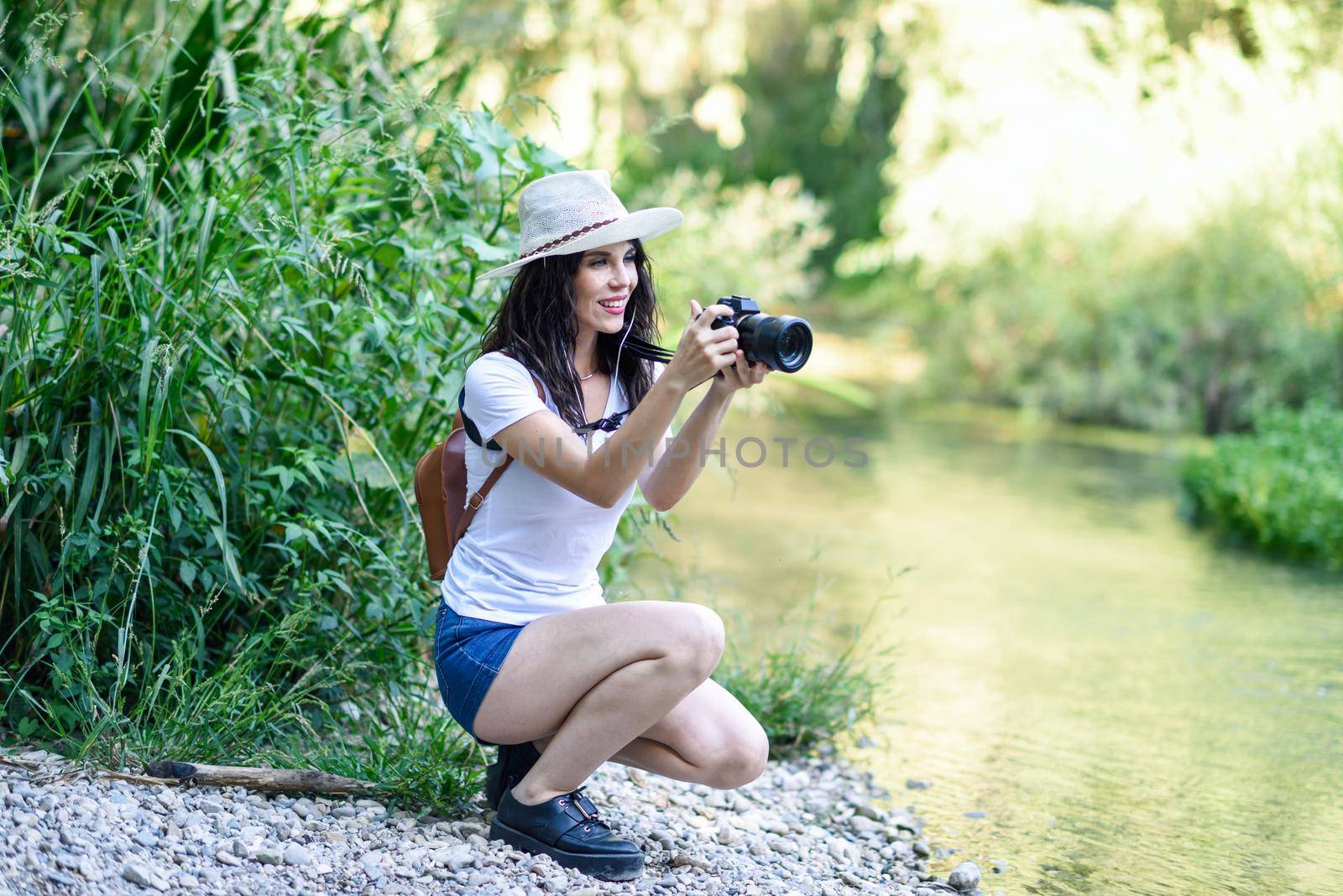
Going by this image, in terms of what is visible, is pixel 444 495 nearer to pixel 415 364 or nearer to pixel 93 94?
pixel 415 364

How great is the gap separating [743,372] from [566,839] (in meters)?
0.95

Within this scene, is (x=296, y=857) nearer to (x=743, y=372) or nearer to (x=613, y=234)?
(x=743, y=372)

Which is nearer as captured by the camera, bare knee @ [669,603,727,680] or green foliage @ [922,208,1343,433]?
bare knee @ [669,603,727,680]

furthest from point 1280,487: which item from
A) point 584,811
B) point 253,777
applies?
point 253,777

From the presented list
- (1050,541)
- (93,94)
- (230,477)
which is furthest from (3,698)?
(1050,541)

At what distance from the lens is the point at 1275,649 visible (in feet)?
16.2

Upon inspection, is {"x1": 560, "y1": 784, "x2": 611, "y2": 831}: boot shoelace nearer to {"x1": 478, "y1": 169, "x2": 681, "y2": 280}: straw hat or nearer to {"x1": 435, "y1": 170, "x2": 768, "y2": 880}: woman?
{"x1": 435, "y1": 170, "x2": 768, "y2": 880}: woman

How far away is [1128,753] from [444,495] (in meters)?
2.23

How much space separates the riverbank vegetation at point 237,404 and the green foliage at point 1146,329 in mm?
8439

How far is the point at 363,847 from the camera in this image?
2.51 meters

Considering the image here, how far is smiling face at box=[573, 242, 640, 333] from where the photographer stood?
2688 mm

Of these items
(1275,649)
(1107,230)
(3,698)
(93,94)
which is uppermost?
(1107,230)

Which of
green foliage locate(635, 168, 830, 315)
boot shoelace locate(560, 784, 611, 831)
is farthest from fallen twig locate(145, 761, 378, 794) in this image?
green foliage locate(635, 168, 830, 315)

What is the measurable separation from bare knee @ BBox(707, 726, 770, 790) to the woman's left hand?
713 millimetres
